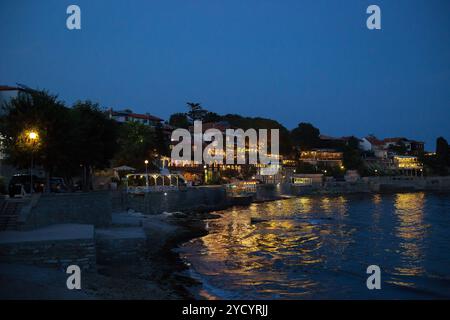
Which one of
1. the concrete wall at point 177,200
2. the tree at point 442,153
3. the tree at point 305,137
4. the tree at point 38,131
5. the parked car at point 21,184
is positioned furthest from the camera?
the tree at point 442,153

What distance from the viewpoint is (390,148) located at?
15112 cm

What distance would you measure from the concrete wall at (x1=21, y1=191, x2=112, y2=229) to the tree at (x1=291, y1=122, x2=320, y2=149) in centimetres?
10362

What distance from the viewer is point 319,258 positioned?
26.3 meters

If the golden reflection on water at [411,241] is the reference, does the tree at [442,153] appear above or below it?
above

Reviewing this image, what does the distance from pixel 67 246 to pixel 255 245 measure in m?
14.5

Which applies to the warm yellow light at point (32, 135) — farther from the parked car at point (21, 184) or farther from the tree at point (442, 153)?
the tree at point (442, 153)

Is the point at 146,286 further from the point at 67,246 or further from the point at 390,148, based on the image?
the point at 390,148

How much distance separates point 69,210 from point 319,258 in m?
14.4

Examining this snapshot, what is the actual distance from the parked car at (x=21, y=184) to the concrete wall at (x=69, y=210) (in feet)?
14.6

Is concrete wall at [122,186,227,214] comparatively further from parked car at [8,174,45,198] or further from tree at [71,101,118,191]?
parked car at [8,174,45,198]

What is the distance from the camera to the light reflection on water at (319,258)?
64.9ft

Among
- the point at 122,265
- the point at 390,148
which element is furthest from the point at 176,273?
the point at 390,148

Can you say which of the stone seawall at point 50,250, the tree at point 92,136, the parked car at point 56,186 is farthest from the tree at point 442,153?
the stone seawall at point 50,250

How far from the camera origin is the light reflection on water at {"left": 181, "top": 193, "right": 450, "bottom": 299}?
64.9ft
